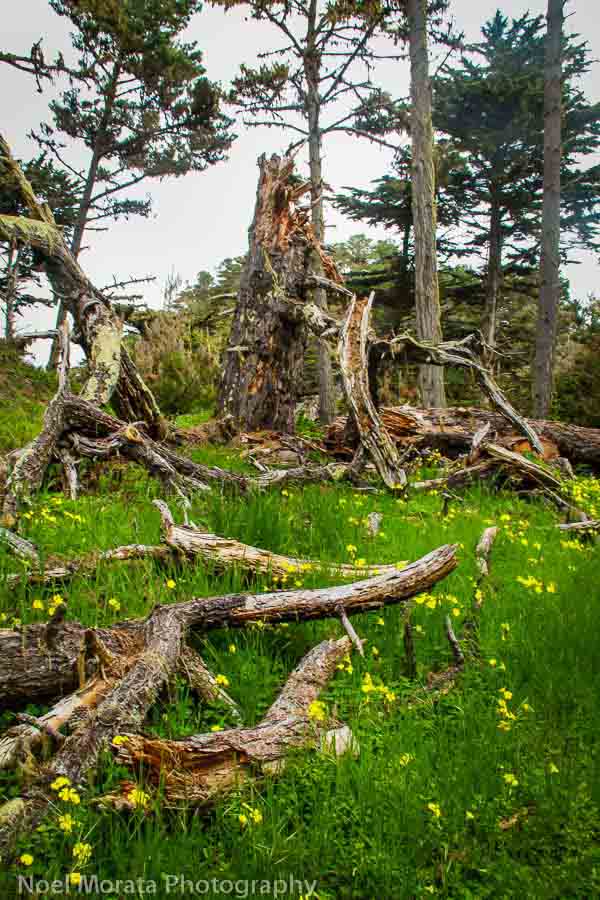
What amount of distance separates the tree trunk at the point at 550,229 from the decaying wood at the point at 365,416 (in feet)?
30.2

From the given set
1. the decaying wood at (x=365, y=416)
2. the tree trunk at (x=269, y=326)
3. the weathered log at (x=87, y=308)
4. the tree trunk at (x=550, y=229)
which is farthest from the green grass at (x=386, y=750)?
the tree trunk at (x=550, y=229)

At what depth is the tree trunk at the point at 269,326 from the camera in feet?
26.9

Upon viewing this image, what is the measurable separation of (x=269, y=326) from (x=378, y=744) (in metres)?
6.68

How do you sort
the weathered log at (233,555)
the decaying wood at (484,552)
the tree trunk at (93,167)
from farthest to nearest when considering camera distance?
the tree trunk at (93,167)
the decaying wood at (484,552)
the weathered log at (233,555)

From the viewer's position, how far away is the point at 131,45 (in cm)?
1645

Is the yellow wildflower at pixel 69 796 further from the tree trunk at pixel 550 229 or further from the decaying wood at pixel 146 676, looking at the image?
the tree trunk at pixel 550 229

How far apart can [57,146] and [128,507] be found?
18.2 metres

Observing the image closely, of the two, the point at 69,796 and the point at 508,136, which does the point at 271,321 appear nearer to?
the point at 69,796

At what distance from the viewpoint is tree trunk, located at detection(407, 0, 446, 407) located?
1151 centimetres

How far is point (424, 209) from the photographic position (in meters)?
11.9

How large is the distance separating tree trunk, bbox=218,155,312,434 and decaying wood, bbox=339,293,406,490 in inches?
A: 78.6

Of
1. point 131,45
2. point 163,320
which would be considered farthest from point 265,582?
point 131,45

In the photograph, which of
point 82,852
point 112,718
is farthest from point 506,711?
point 82,852

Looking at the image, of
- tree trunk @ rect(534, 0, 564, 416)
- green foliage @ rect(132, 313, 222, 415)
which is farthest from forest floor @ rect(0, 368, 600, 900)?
tree trunk @ rect(534, 0, 564, 416)
